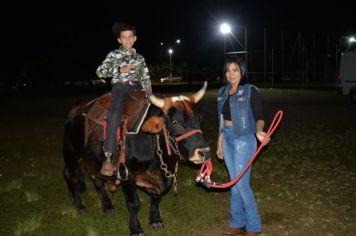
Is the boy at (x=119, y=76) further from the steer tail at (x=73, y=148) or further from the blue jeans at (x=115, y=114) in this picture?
the steer tail at (x=73, y=148)

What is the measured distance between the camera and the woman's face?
204 inches

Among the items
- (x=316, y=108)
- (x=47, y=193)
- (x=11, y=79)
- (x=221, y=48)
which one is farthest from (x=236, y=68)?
(x=221, y=48)

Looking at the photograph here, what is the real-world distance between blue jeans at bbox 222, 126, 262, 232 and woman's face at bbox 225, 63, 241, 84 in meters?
0.65

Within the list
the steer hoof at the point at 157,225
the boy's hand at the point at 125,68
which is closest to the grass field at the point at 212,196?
the steer hoof at the point at 157,225

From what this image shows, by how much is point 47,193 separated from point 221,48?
2725 inches

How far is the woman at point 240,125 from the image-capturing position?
16.8 ft

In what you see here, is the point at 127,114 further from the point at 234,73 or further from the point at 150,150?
the point at 234,73

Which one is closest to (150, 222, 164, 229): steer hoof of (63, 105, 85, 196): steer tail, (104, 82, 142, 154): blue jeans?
(104, 82, 142, 154): blue jeans

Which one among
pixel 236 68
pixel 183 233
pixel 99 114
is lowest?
pixel 183 233

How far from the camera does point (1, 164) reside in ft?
34.0

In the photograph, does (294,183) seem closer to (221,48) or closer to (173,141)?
(173,141)

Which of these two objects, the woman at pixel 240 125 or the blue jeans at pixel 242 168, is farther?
the blue jeans at pixel 242 168

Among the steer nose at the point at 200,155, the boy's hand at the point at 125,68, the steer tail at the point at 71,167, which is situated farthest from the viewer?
the steer tail at the point at 71,167

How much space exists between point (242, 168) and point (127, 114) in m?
1.82
